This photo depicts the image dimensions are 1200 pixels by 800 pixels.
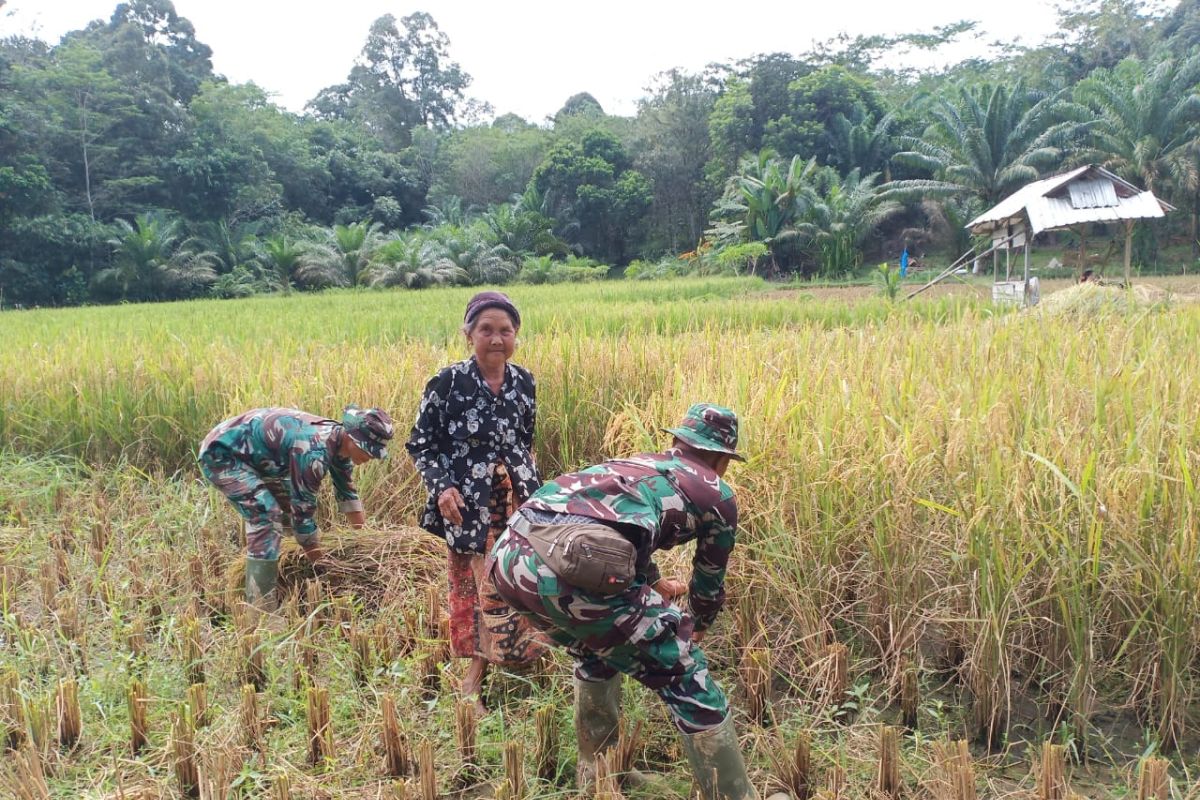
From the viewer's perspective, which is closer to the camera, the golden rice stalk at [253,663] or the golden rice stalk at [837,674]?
the golden rice stalk at [837,674]

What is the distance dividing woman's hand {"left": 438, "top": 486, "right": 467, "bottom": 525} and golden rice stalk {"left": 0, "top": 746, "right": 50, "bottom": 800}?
3.42 feet

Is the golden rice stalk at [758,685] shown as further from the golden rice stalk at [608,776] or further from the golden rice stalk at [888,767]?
the golden rice stalk at [608,776]

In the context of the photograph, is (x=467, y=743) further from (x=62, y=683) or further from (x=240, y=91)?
(x=240, y=91)

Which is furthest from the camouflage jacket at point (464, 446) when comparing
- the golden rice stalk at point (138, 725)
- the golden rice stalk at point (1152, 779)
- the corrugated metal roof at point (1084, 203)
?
the corrugated metal roof at point (1084, 203)

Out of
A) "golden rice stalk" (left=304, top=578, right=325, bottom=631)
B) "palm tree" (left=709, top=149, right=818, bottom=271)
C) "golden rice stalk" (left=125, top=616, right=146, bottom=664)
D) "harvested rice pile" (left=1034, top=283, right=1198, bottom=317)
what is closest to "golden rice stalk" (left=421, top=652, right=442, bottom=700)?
"golden rice stalk" (left=304, top=578, right=325, bottom=631)

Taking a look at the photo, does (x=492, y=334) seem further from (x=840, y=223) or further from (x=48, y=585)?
(x=840, y=223)

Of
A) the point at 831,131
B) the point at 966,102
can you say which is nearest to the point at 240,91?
the point at 831,131

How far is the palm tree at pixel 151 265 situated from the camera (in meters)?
19.7

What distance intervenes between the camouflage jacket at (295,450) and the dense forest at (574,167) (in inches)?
668

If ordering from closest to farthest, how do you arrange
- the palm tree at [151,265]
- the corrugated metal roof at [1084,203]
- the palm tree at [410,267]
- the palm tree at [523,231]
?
the corrugated metal roof at [1084,203] < the palm tree at [410,267] < the palm tree at [151,265] < the palm tree at [523,231]

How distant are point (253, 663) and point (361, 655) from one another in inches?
11.8

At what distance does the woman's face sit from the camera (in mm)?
2205

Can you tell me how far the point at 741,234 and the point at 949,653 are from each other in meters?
20.5

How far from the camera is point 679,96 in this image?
91.8 feet
